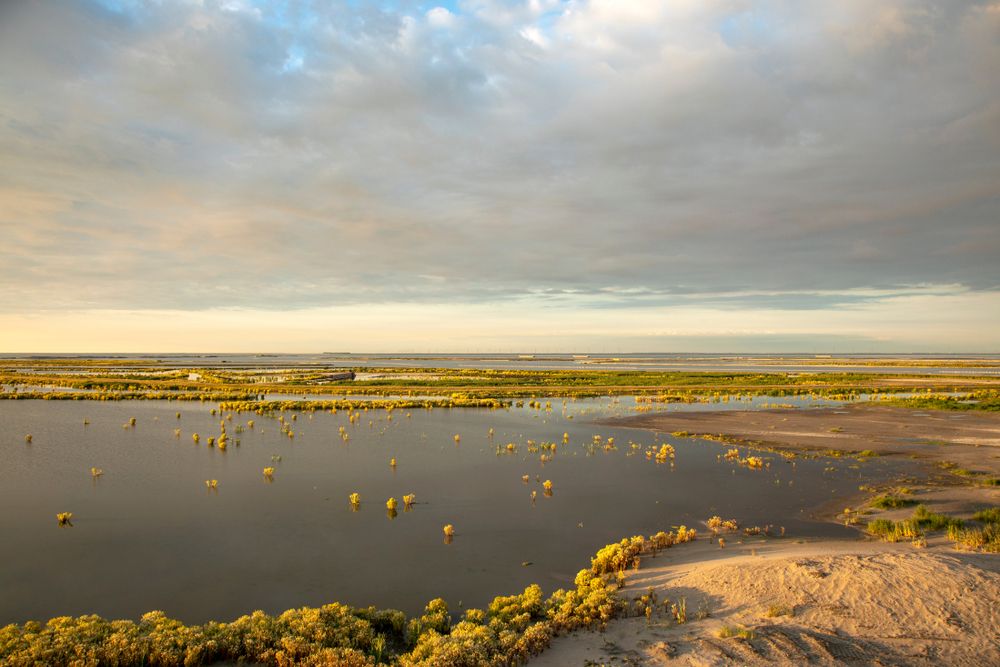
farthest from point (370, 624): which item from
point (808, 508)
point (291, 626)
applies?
Result: point (808, 508)

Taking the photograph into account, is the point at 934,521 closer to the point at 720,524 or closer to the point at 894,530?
the point at 894,530

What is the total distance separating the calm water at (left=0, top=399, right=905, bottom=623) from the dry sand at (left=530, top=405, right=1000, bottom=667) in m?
2.98

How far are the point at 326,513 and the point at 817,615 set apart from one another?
51.7 feet

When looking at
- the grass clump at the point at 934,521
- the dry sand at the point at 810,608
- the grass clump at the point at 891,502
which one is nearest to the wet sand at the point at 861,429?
the grass clump at the point at 891,502

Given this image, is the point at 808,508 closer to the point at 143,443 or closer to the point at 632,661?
the point at 632,661

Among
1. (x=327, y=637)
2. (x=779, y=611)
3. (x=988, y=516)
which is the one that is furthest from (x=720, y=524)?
(x=327, y=637)

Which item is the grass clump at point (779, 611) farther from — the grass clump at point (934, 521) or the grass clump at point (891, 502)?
the grass clump at point (891, 502)

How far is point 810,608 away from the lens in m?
11.2

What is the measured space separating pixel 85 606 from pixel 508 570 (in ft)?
33.6

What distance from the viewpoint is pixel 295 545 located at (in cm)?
1712

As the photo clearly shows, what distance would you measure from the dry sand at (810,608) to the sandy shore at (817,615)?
0.07 feet

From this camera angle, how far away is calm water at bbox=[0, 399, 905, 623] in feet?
46.6

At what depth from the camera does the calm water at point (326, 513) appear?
14195 millimetres

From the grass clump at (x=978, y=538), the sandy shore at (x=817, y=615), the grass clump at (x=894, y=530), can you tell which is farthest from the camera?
the grass clump at (x=894, y=530)
